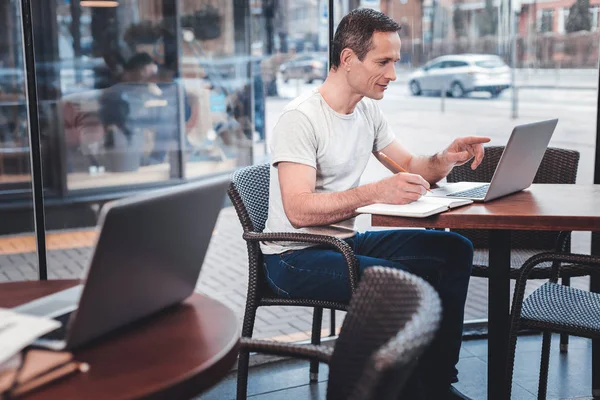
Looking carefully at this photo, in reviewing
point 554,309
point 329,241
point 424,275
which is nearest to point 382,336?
point 329,241

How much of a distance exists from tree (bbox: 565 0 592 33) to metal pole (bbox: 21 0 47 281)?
8.84 feet

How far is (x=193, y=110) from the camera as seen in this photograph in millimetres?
4562

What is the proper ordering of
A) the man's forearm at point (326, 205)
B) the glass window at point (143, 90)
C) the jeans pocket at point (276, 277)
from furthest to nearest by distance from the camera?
the glass window at point (143, 90) → the jeans pocket at point (276, 277) → the man's forearm at point (326, 205)

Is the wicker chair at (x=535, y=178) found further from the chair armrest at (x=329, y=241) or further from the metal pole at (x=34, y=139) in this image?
the metal pole at (x=34, y=139)

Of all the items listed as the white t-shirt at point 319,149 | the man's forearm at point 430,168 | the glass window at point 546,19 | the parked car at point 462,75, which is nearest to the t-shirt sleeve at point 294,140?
the white t-shirt at point 319,149

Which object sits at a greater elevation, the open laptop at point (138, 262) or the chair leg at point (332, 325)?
the open laptop at point (138, 262)

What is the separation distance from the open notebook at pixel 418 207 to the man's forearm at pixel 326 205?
80 millimetres

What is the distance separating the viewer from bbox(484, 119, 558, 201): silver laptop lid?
2.38m

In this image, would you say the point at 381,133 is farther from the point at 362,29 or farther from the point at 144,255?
the point at 144,255

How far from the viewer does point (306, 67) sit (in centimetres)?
414

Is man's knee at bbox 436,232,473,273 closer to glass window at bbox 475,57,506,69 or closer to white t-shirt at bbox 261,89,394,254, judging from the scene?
white t-shirt at bbox 261,89,394,254

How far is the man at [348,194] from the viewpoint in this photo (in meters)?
2.55

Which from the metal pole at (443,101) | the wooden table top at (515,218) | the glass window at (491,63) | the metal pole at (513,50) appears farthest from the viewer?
the metal pole at (443,101)

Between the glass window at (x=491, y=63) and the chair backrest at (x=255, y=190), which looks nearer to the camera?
the chair backrest at (x=255, y=190)
